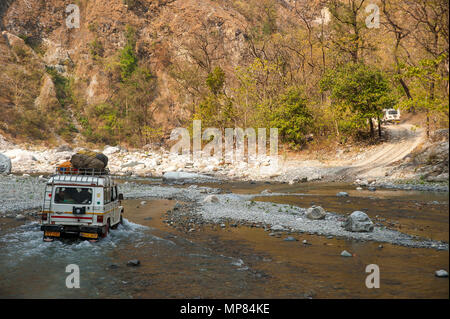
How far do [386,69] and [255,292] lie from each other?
3907 cm

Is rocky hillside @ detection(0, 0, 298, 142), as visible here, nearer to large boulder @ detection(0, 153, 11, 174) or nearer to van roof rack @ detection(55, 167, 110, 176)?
large boulder @ detection(0, 153, 11, 174)

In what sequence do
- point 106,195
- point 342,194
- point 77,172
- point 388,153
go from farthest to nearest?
point 388,153
point 342,194
point 77,172
point 106,195

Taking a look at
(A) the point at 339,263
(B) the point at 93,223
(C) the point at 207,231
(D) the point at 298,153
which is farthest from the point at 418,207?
(D) the point at 298,153

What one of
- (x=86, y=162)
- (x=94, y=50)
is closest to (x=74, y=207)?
(x=86, y=162)

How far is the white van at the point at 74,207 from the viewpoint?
1141cm

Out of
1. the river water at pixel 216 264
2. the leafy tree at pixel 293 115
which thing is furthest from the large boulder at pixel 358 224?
the leafy tree at pixel 293 115

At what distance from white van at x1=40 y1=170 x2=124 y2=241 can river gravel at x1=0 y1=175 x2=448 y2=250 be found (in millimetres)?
6112

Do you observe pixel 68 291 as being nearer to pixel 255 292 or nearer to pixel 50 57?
pixel 255 292

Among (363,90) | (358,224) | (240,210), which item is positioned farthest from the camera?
(363,90)

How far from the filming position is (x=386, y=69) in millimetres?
39969

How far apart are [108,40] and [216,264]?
82729mm

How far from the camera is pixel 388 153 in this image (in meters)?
33.2

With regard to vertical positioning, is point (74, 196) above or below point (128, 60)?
below

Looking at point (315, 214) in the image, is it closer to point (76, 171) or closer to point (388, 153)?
point (76, 171)
